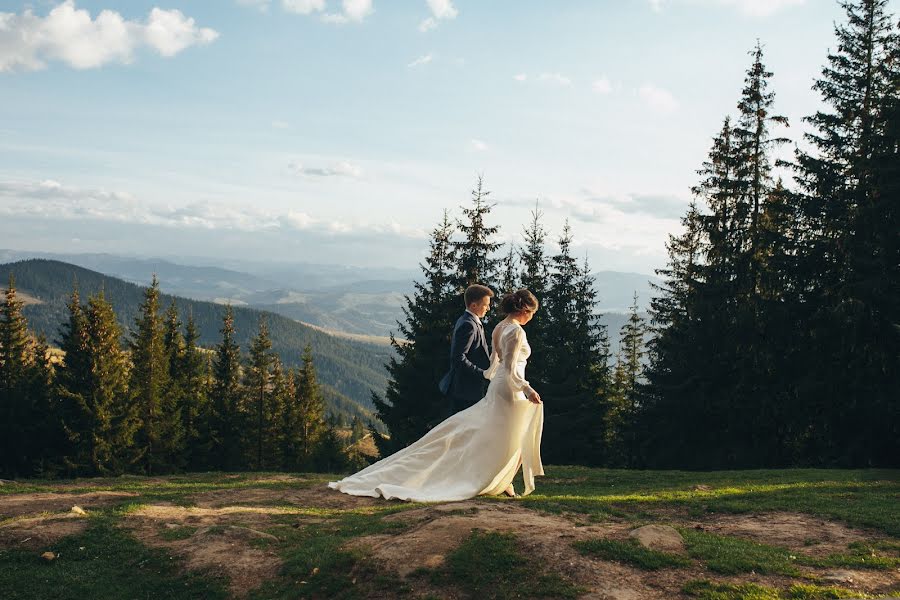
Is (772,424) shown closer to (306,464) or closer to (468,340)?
(468,340)

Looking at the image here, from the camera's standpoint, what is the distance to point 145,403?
4062cm

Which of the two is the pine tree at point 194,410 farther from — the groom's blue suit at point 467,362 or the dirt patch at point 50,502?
the groom's blue suit at point 467,362

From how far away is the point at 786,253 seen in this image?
1008 inches

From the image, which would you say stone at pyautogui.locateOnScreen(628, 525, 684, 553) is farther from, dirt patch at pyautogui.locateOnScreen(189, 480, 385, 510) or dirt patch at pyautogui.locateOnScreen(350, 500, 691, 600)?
dirt patch at pyautogui.locateOnScreen(189, 480, 385, 510)

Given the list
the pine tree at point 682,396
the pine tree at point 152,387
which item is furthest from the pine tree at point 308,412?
the pine tree at point 682,396

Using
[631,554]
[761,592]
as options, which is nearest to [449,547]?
[631,554]

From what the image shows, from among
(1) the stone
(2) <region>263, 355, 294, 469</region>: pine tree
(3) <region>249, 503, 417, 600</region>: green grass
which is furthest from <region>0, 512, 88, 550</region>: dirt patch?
(2) <region>263, 355, 294, 469</region>: pine tree

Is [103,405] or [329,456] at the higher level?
[103,405]

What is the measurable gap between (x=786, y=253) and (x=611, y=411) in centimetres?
2218

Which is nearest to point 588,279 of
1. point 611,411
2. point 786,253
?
point 611,411

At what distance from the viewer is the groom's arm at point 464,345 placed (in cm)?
1107

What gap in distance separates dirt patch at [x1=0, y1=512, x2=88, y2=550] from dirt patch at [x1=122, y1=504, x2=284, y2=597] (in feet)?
2.58

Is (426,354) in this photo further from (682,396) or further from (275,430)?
(275,430)

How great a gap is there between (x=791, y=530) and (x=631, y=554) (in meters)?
3.94
